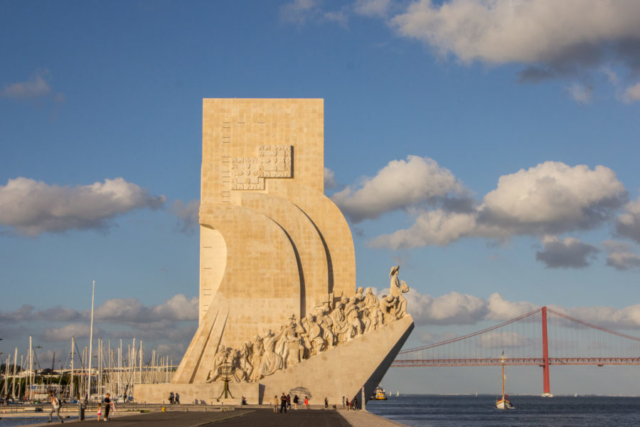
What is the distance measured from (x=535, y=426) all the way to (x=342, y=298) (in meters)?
10.1

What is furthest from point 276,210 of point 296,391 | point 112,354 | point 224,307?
point 112,354

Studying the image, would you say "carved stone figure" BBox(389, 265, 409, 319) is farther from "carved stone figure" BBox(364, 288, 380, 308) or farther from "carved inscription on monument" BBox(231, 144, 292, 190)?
"carved inscription on monument" BBox(231, 144, 292, 190)

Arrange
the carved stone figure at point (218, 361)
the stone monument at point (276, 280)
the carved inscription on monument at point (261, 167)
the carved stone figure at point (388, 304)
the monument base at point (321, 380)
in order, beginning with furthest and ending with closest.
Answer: the carved inscription on monument at point (261, 167), the carved stone figure at point (388, 304), the carved stone figure at point (218, 361), the stone monument at point (276, 280), the monument base at point (321, 380)

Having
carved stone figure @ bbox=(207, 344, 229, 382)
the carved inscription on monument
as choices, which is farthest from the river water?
the carved inscription on monument

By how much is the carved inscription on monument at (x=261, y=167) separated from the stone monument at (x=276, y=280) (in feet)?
0.11

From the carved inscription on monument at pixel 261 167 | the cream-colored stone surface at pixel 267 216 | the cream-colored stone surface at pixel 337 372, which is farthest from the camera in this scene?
the carved inscription on monument at pixel 261 167

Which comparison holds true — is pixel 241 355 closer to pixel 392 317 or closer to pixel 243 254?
pixel 243 254

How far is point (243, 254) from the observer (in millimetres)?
26125

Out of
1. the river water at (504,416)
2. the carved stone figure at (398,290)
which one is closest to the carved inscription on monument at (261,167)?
the carved stone figure at (398,290)

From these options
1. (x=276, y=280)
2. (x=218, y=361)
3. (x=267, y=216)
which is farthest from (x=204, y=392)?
(x=267, y=216)

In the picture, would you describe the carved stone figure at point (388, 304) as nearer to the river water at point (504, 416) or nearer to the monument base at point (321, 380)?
the monument base at point (321, 380)

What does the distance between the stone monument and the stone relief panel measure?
33mm

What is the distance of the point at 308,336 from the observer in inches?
984

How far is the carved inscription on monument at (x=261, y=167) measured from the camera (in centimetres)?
2747
